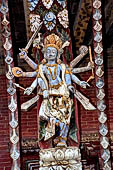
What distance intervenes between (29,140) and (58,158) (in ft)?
4.01

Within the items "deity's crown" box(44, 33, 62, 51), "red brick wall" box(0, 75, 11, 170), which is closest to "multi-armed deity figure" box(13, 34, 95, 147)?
"deity's crown" box(44, 33, 62, 51)

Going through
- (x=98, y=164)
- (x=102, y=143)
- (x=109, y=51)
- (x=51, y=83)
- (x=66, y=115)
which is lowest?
(x=98, y=164)

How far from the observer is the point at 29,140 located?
427 centimetres

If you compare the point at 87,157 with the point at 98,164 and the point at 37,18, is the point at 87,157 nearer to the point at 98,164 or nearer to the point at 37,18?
the point at 98,164

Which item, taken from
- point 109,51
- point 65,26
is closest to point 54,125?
point 65,26

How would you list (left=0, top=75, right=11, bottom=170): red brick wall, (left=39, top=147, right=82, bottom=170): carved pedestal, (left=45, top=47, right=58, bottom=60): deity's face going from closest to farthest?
1. (left=39, top=147, right=82, bottom=170): carved pedestal
2. (left=45, top=47, right=58, bottom=60): deity's face
3. (left=0, top=75, right=11, bottom=170): red brick wall

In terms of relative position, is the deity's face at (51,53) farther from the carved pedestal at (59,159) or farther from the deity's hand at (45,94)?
the carved pedestal at (59,159)

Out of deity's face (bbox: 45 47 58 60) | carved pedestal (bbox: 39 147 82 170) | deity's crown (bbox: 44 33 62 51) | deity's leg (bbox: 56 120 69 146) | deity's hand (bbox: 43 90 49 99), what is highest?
deity's crown (bbox: 44 33 62 51)

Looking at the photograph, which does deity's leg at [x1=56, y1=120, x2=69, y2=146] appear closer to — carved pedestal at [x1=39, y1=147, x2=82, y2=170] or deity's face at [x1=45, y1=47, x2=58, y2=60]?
carved pedestal at [x1=39, y1=147, x2=82, y2=170]

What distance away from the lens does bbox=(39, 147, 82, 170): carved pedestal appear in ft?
10.1

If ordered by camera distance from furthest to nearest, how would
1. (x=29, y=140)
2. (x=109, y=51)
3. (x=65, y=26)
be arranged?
(x=109, y=51)
(x=29, y=140)
(x=65, y=26)

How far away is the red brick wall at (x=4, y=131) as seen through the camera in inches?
166

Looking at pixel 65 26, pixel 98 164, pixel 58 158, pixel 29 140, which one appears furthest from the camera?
pixel 29 140

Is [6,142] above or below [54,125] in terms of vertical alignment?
below
